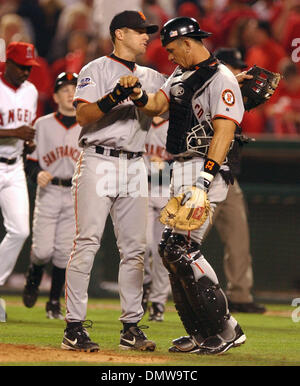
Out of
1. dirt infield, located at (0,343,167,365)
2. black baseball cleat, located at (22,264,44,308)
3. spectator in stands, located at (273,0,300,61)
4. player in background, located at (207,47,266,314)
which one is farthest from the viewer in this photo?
spectator in stands, located at (273,0,300,61)

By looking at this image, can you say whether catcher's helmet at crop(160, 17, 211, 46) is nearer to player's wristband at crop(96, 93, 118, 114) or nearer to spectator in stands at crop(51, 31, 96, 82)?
player's wristband at crop(96, 93, 118, 114)

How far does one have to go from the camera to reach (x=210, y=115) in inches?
203

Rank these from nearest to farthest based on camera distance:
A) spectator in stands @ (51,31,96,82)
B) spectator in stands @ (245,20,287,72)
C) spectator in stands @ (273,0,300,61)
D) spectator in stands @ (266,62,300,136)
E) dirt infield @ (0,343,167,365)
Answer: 1. dirt infield @ (0,343,167,365)
2. spectator in stands @ (266,62,300,136)
3. spectator in stands @ (245,20,287,72)
4. spectator in stands @ (51,31,96,82)
5. spectator in stands @ (273,0,300,61)

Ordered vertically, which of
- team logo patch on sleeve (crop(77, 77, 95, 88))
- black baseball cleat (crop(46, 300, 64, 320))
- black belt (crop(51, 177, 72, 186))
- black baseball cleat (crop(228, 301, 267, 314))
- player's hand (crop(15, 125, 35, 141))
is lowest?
black baseball cleat (crop(228, 301, 267, 314))

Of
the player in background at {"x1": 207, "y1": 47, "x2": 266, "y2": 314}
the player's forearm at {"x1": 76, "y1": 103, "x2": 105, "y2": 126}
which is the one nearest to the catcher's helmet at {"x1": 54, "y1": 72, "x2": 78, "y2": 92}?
the player in background at {"x1": 207, "y1": 47, "x2": 266, "y2": 314}

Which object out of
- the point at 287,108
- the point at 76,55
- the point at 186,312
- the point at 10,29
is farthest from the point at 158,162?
the point at 10,29

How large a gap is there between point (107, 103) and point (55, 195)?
2541 millimetres

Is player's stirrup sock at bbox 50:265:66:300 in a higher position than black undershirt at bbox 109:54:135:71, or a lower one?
lower

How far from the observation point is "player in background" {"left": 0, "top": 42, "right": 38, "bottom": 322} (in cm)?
687

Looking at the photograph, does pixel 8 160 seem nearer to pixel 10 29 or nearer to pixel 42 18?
pixel 10 29

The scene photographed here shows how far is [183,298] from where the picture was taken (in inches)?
201

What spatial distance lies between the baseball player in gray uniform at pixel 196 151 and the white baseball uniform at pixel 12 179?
2.08 metres

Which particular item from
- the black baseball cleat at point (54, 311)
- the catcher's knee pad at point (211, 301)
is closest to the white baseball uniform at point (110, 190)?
the catcher's knee pad at point (211, 301)
